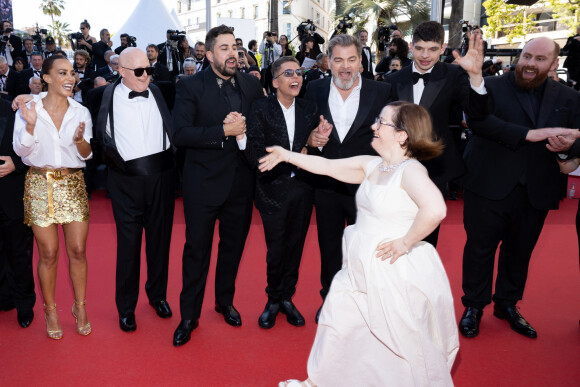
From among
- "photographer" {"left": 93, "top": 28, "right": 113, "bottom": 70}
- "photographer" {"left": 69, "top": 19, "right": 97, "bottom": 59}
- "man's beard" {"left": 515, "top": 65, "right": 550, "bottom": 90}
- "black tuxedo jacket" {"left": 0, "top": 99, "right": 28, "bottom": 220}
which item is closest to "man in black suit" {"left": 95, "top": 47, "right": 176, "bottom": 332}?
"black tuxedo jacket" {"left": 0, "top": 99, "right": 28, "bottom": 220}

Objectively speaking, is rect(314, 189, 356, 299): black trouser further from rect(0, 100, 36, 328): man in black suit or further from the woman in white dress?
rect(0, 100, 36, 328): man in black suit

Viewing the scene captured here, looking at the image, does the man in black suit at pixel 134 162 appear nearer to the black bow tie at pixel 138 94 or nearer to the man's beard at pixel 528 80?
the black bow tie at pixel 138 94

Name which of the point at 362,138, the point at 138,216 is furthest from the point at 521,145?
the point at 138,216

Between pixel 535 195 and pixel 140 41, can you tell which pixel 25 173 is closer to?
pixel 535 195

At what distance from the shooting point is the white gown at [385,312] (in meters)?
2.33

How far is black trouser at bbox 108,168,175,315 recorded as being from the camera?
359cm

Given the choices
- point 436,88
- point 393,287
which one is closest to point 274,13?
point 436,88

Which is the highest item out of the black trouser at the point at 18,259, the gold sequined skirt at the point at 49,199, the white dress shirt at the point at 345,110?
the white dress shirt at the point at 345,110

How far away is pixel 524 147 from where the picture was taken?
354 centimetres

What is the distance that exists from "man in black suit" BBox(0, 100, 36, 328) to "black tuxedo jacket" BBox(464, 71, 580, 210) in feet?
10.4

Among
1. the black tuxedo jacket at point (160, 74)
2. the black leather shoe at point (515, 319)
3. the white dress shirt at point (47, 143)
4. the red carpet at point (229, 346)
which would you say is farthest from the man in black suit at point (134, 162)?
the black tuxedo jacket at point (160, 74)

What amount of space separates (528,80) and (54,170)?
3.23 meters

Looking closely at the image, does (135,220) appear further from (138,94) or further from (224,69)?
(224,69)

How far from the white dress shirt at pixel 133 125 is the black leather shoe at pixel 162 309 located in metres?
1.15
